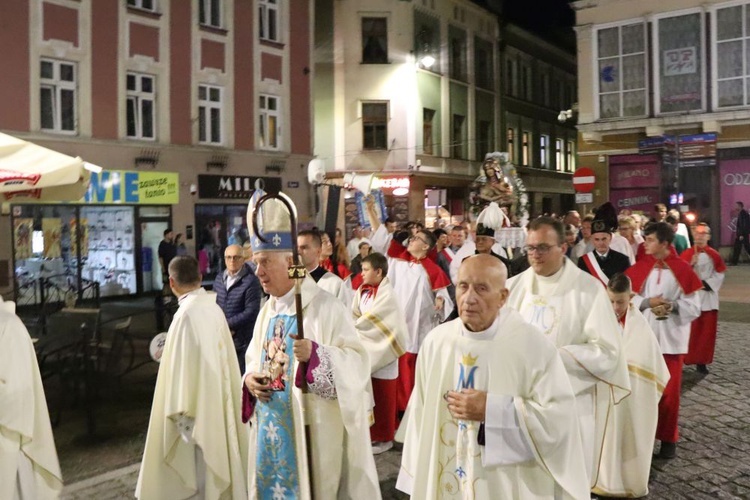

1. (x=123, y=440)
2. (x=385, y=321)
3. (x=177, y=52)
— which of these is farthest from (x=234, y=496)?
(x=177, y=52)

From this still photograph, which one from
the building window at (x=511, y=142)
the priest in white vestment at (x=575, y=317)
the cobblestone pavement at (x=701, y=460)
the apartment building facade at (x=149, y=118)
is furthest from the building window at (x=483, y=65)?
the priest in white vestment at (x=575, y=317)

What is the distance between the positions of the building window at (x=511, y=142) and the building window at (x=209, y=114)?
1865 centimetres

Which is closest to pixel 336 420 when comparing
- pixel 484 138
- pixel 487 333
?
pixel 487 333

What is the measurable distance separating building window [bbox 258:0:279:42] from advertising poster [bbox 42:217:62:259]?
374 inches

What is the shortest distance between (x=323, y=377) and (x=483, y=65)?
33255mm

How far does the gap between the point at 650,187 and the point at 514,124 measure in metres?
14.6

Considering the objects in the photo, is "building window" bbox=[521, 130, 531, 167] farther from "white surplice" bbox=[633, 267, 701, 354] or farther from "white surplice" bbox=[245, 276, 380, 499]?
"white surplice" bbox=[245, 276, 380, 499]

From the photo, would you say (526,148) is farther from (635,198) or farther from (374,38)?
(635,198)

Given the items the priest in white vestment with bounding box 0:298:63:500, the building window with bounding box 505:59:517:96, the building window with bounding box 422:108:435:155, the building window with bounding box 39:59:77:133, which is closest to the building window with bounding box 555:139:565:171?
the building window with bounding box 505:59:517:96

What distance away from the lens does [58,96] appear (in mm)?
18453

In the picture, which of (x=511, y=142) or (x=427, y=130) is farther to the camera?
(x=511, y=142)

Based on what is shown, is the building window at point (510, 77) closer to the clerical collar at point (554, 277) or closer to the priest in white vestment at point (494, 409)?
the clerical collar at point (554, 277)

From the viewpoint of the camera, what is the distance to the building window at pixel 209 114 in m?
22.1

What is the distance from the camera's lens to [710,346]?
9391 mm
